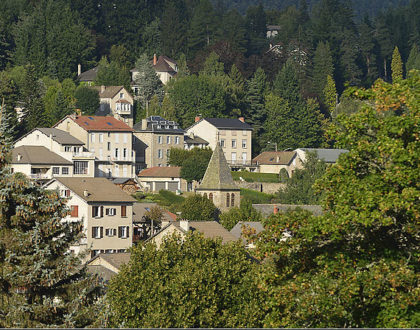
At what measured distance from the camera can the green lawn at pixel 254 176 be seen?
100081 mm

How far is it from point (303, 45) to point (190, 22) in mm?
26092

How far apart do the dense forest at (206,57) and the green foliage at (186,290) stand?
5856cm

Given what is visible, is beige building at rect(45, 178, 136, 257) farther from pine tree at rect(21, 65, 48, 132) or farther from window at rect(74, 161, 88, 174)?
pine tree at rect(21, 65, 48, 132)

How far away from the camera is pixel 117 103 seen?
384ft

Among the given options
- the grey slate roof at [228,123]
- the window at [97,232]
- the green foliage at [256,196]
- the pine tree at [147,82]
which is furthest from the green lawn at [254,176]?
the window at [97,232]

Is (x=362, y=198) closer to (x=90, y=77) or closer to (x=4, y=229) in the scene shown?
(x=4, y=229)

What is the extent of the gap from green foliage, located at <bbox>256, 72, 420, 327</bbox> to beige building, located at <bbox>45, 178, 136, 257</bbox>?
45.6 meters

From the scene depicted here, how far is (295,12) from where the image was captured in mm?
189500

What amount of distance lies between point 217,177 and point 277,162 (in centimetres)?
2163

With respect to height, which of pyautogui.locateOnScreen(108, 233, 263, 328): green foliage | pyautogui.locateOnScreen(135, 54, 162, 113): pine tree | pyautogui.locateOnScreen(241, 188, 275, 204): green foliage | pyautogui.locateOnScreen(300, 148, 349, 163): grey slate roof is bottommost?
pyautogui.locateOnScreen(108, 233, 263, 328): green foliage

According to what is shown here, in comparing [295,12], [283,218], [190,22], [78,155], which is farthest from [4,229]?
[295,12]

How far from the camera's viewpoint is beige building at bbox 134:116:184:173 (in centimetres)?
10631

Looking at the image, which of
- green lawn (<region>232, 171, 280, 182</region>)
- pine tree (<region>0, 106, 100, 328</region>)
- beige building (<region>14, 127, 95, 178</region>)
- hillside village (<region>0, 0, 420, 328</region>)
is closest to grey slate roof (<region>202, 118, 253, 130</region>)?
hillside village (<region>0, 0, 420, 328</region>)

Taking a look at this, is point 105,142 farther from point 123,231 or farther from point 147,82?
point 147,82
